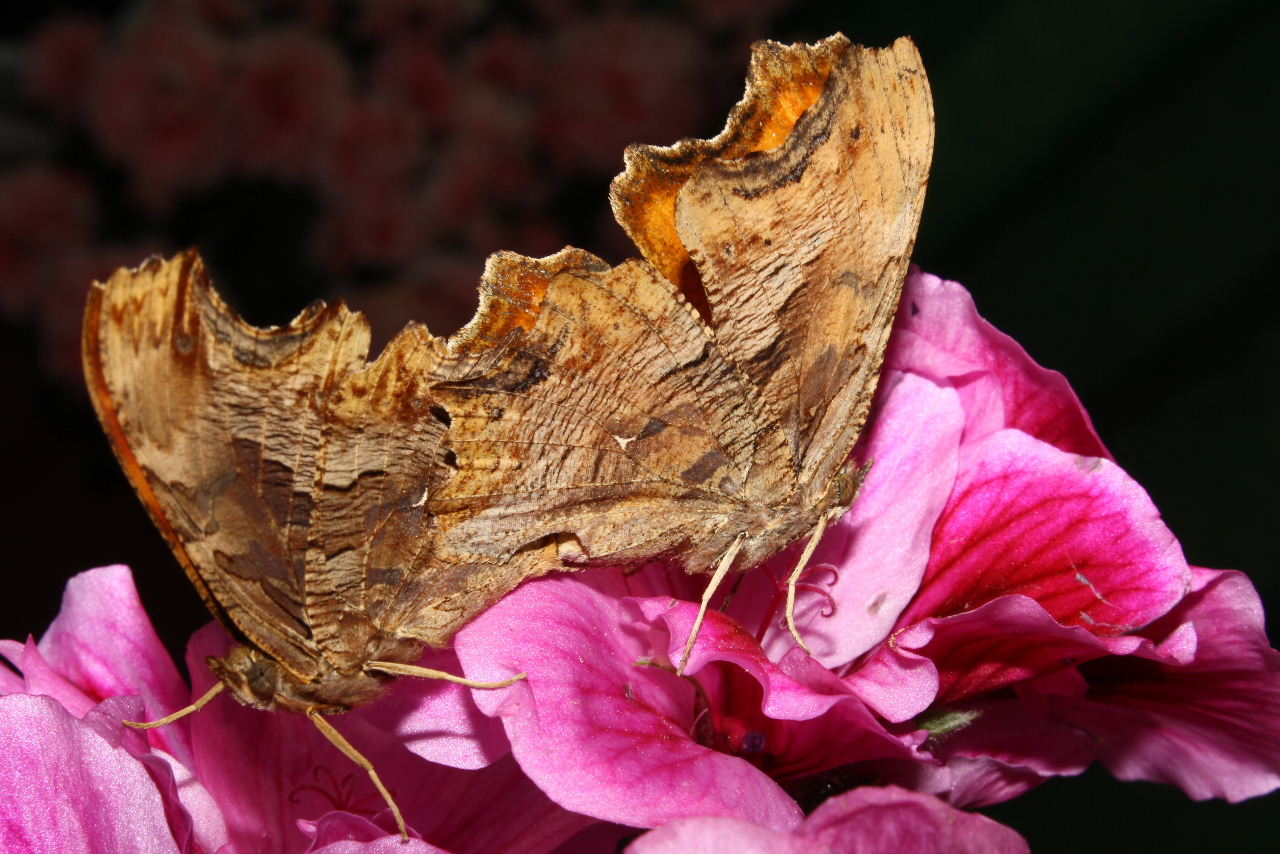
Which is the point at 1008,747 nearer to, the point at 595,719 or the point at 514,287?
the point at 595,719

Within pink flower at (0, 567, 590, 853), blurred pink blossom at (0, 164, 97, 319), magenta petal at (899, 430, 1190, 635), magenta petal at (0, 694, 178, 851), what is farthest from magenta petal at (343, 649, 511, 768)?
blurred pink blossom at (0, 164, 97, 319)

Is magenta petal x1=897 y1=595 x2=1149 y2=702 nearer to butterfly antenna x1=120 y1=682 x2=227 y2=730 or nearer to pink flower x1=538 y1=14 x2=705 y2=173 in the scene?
butterfly antenna x1=120 y1=682 x2=227 y2=730

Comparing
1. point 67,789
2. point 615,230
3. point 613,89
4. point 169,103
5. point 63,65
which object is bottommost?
point 67,789

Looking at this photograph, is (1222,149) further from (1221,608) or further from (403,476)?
(403,476)

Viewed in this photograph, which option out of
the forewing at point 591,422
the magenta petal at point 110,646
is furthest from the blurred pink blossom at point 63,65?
the forewing at point 591,422

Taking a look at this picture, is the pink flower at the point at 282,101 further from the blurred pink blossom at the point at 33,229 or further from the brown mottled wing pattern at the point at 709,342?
the brown mottled wing pattern at the point at 709,342

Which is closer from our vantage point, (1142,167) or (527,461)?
(527,461)

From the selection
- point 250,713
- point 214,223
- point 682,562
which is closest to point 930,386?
point 682,562

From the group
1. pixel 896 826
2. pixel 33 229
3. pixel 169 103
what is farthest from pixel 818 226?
pixel 33 229
